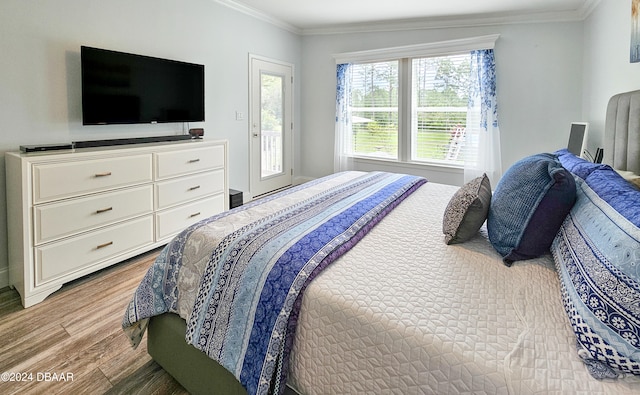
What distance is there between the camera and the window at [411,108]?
4.62 metres

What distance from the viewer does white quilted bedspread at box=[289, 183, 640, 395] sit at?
2.75 ft

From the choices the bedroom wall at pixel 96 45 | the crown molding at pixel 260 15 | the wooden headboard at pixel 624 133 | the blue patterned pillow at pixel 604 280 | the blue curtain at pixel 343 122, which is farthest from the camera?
the blue curtain at pixel 343 122

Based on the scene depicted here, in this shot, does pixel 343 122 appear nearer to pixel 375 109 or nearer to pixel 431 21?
pixel 375 109

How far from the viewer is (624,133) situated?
6.95 feet

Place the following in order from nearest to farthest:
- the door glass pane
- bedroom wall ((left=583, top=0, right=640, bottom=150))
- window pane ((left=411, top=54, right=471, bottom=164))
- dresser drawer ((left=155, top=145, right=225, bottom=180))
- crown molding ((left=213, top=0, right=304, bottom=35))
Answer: bedroom wall ((left=583, top=0, right=640, bottom=150)) < dresser drawer ((left=155, top=145, right=225, bottom=180)) < crown molding ((left=213, top=0, right=304, bottom=35)) < window pane ((left=411, top=54, right=471, bottom=164)) < the door glass pane

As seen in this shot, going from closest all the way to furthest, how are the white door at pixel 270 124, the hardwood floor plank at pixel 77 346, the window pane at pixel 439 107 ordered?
the hardwood floor plank at pixel 77 346
the window pane at pixel 439 107
the white door at pixel 270 124

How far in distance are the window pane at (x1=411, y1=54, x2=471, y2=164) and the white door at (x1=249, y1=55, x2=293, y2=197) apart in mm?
1888

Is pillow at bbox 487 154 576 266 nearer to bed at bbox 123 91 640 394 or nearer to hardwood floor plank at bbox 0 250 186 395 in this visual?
bed at bbox 123 91 640 394

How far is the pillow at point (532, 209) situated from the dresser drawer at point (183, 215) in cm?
271

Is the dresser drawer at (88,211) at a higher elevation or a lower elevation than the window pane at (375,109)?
lower

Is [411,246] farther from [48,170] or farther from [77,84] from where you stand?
[77,84]

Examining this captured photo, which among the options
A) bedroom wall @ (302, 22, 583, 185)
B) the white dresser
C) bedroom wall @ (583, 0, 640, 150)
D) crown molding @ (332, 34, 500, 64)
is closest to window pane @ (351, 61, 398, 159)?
crown molding @ (332, 34, 500, 64)

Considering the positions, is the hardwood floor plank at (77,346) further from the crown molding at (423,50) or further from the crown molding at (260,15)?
the crown molding at (423,50)

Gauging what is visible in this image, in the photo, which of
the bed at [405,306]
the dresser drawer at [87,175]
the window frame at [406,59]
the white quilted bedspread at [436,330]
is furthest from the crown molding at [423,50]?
the white quilted bedspread at [436,330]
